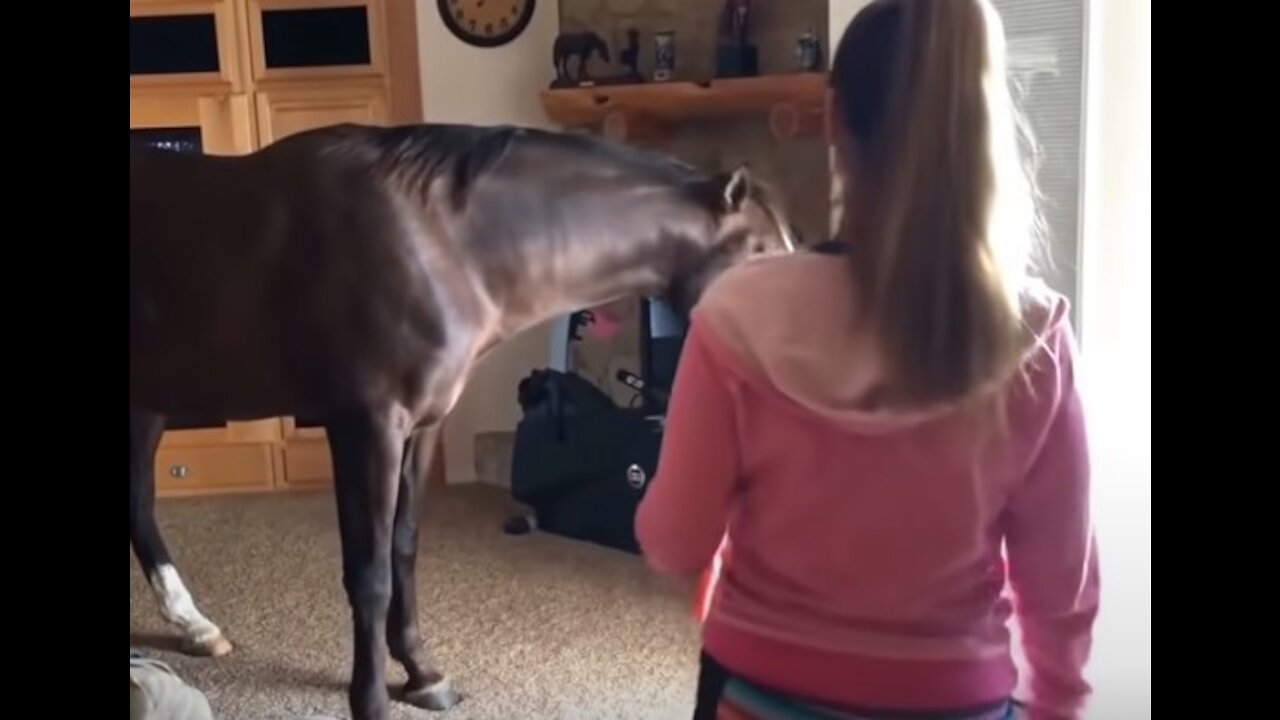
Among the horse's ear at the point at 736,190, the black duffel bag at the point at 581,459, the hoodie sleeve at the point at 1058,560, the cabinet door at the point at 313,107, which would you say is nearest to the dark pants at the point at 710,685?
the hoodie sleeve at the point at 1058,560

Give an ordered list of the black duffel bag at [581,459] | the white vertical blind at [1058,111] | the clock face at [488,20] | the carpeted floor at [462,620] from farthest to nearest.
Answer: the clock face at [488,20]
the black duffel bag at [581,459]
the carpeted floor at [462,620]
the white vertical blind at [1058,111]

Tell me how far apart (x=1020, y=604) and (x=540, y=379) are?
8.46 ft

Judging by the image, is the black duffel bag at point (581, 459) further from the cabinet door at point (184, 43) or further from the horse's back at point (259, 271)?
the cabinet door at point (184, 43)

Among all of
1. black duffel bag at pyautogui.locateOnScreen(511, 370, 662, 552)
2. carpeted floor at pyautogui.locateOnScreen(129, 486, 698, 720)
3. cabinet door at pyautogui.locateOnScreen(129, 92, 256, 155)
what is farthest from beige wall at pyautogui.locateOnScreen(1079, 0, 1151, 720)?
cabinet door at pyautogui.locateOnScreen(129, 92, 256, 155)

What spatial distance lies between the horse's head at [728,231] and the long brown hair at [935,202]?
4.22 ft

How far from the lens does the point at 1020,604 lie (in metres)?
1.19

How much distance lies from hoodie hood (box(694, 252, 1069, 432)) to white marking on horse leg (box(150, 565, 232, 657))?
214 cm

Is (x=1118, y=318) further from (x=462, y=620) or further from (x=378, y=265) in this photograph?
(x=462, y=620)

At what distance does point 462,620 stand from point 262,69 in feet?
6.64

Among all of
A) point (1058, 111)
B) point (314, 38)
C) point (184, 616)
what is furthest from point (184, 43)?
point (1058, 111)

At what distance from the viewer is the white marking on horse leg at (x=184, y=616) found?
284 cm

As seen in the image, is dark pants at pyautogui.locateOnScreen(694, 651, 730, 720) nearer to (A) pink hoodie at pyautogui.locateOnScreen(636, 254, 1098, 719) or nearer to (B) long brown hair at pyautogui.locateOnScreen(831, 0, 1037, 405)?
(A) pink hoodie at pyautogui.locateOnScreen(636, 254, 1098, 719)

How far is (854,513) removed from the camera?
1082 mm

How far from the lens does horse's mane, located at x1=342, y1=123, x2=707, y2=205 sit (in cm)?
226
